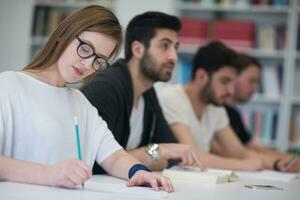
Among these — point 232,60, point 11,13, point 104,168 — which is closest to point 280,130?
point 232,60

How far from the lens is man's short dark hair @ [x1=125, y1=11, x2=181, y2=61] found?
2465mm

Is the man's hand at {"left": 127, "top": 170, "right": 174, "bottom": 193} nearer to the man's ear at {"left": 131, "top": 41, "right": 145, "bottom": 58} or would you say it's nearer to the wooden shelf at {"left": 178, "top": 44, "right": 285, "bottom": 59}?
the man's ear at {"left": 131, "top": 41, "right": 145, "bottom": 58}

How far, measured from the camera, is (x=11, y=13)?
480 cm

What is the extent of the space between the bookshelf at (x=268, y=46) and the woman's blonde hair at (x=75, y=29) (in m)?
2.82

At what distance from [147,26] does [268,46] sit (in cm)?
219

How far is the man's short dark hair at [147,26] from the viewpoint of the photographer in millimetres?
2465

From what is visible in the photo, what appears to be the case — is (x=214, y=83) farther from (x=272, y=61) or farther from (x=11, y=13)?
(x=11, y=13)

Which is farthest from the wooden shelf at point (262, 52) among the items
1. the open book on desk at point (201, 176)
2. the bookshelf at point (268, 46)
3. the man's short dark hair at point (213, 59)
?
the open book on desk at point (201, 176)

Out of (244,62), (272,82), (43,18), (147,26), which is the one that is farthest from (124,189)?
(43,18)

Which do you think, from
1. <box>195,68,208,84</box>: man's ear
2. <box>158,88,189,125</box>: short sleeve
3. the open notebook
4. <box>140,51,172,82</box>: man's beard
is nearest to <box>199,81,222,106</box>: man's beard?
<box>195,68,208,84</box>: man's ear

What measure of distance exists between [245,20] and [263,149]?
140 centimetres

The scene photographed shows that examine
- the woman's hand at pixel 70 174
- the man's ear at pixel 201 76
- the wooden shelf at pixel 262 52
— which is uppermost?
the wooden shelf at pixel 262 52

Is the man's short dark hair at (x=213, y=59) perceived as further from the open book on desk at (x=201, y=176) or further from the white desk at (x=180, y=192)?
the open book on desk at (x=201, y=176)

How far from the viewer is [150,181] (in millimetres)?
1478
